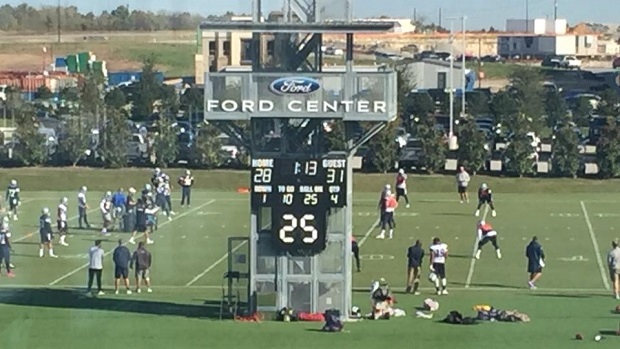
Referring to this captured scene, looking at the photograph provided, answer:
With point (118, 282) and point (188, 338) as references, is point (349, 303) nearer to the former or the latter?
point (188, 338)

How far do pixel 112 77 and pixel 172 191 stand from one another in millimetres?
11939

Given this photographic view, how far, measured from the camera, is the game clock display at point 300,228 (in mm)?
17953

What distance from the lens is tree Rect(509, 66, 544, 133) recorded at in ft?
139

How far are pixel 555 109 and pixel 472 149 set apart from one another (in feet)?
31.4

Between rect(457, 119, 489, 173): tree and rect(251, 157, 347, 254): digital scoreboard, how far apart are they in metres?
19.6

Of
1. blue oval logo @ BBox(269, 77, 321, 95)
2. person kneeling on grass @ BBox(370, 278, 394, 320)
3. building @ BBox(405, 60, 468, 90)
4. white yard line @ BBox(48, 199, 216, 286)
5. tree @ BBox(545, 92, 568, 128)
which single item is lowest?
white yard line @ BBox(48, 199, 216, 286)

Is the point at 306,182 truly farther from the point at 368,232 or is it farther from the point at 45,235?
the point at 368,232

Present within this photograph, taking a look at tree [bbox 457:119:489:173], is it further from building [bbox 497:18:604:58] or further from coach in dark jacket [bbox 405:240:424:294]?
building [bbox 497:18:604:58]

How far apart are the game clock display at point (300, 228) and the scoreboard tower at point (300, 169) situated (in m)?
0.01

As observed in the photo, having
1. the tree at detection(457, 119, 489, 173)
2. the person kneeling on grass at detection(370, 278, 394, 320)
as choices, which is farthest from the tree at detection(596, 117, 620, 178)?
the person kneeling on grass at detection(370, 278, 394, 320)

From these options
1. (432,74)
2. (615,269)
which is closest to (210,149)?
(615,269)

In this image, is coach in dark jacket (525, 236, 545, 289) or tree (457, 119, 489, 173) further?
tree (457, 119, 489, 173)

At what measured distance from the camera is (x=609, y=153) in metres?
36.8

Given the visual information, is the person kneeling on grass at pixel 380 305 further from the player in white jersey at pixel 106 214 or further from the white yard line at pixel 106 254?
the player in white jersey at pixel 106 214
